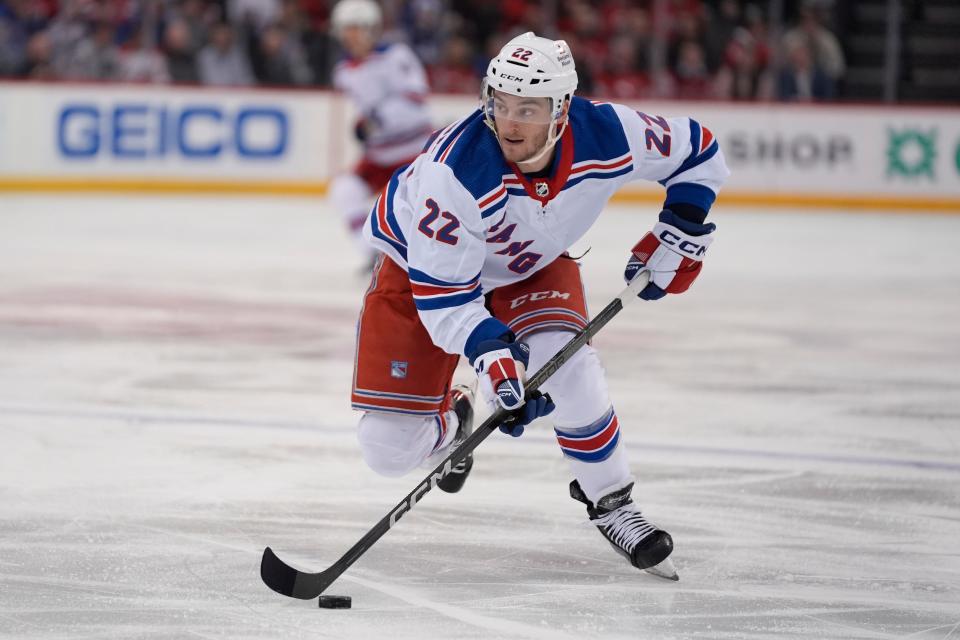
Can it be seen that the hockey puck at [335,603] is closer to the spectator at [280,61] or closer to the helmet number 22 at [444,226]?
the helmet number 22 at [444,226]

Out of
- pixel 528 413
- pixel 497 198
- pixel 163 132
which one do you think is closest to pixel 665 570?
pixel 528 413

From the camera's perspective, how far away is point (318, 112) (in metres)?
10.6

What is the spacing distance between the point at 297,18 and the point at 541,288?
26.5 ft

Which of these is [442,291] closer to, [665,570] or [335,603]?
[335,603]

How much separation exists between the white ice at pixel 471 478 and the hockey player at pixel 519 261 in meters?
0.20

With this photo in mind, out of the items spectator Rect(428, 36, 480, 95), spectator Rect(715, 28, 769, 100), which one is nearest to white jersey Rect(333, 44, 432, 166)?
spectator Rect(428, 36, 480, 95)

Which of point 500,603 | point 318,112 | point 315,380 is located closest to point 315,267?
point 315,380

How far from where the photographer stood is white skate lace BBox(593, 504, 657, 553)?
111 inches

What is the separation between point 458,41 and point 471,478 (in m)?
7.49

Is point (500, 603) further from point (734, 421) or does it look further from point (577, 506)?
point (734, 421)

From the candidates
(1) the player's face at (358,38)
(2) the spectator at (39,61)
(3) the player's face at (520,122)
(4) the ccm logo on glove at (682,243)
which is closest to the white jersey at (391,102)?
(1) the player's face at (358,38)

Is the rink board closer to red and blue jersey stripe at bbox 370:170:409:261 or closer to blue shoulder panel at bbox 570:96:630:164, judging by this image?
red and blue jersey stripe at bbox 370:170:409:261

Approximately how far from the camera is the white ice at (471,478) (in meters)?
2.60

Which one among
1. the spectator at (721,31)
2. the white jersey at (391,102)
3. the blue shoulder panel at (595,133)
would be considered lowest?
the spectator at (721,31)
